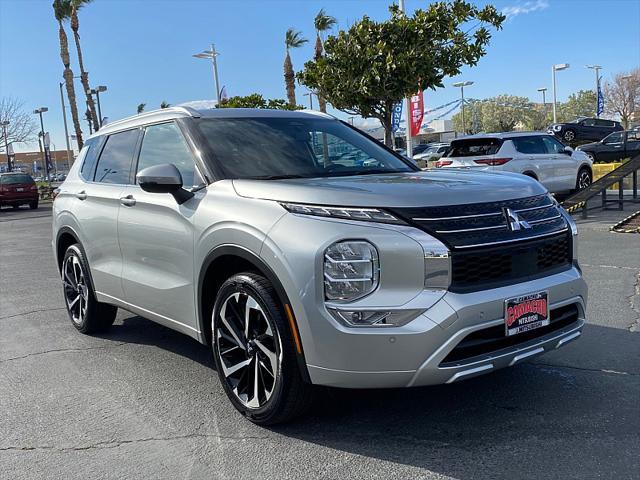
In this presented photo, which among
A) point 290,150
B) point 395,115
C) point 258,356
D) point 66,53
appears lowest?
point 258,356

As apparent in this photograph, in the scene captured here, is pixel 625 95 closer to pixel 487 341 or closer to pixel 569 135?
pixel 569 135

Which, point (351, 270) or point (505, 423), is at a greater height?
point (351, 270)

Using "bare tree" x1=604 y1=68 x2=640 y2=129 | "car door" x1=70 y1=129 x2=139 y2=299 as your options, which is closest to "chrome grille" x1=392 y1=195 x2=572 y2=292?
"car door" x1=70 y1=129 x2=139 y2=299

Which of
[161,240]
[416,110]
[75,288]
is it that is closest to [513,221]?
[161,240]

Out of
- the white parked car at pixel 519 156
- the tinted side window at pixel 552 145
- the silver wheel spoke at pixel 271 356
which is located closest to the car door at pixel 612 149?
the white parked car at pixel 519 156

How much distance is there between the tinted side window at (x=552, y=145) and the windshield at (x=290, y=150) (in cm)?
1092

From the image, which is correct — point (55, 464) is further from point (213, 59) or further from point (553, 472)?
point (213, 59)

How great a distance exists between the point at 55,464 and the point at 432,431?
6.45ft

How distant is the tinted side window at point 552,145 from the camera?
47.6ft

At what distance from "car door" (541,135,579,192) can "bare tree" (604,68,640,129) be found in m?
48.6

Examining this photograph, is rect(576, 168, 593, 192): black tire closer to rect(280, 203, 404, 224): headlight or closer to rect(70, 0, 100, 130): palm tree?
rect(280, 203, 404, 224): headlight

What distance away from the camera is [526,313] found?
10.3 feet

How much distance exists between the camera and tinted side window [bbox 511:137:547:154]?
544 inches

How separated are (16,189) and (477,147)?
21777 millimetres
